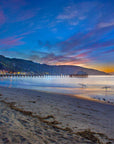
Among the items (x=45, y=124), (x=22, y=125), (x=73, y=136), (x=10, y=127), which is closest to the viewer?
(x=73, y=136)

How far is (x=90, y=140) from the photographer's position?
3.93 m

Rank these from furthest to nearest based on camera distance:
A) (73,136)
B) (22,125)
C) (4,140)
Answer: (22,125) → (73,136) → (4,140)

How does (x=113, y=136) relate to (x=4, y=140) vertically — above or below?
Answer: below

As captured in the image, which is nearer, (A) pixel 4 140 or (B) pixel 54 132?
(A) pixel 4 140

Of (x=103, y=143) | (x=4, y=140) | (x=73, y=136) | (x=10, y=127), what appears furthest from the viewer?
(x=10, y=127)

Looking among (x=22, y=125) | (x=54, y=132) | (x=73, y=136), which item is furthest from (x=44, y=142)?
(x=22, y=125)

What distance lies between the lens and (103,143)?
382cm

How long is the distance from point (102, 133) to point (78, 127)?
1003mm

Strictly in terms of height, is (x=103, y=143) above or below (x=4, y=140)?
below

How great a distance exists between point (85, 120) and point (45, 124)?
220 centimetres

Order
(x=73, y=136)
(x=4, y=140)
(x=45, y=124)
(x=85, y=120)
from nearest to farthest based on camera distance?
(x=4, y=140) → (x=73, y=136) → (x=45, y=124) → (x=85, y=120)

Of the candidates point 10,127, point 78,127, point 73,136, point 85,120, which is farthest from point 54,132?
point 85,120

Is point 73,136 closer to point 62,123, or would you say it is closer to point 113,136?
point 62,123

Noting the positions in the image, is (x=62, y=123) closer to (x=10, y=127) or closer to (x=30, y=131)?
(x=30, y=131)
